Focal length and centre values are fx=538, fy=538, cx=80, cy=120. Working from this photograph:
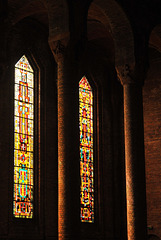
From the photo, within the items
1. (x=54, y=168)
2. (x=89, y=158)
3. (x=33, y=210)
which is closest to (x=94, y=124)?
(x=89, y=158)

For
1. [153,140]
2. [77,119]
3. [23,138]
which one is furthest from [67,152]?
[153,140]

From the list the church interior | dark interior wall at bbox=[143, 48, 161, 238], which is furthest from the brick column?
dark interior wall at bbox=[143, 48, 161, 238]

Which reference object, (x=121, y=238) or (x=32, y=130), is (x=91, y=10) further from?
(x=121, y=238)

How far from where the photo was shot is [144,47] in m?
16.8

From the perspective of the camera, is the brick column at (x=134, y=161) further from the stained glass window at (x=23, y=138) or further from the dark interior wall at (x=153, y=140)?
the dark interior wall at (x=153, y=140)

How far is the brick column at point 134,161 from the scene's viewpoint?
1494 cm

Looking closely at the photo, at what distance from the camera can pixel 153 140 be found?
21047mm

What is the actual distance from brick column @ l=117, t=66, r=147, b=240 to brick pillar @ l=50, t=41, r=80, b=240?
260cm

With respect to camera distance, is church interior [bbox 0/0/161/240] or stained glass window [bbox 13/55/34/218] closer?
church interior [bbox 0/0/161/240]

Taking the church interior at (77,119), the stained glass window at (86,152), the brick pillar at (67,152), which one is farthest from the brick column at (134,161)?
the stained glass window at (86,152)

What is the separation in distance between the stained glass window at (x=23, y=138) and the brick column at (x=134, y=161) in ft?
12.0

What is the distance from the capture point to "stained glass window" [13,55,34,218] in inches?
680

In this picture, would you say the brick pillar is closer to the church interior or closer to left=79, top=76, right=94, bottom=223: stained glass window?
the church interior

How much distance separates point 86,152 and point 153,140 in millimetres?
2792
